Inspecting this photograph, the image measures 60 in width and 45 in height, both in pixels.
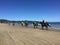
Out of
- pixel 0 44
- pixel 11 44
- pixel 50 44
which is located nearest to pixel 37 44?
pixel 50 44

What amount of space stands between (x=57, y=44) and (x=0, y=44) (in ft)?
14.4

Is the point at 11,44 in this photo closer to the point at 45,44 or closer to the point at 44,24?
the point at 45,44

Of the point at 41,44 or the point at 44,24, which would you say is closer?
the point at 41,44

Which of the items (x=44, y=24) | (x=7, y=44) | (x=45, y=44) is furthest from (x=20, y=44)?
(x=44, y=24)

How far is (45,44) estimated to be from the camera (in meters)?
10.8

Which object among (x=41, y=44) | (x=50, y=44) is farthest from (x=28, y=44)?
(x=50, y=44)

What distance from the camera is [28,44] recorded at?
1084 centimetres

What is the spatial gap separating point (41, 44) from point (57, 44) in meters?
1.25

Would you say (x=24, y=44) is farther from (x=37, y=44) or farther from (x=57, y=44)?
(x=57, y=44)

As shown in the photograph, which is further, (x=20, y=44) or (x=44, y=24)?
(x=44, y=24)

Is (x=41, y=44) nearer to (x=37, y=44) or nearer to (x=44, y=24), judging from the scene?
(x=37, y=44)

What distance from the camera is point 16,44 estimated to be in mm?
10820

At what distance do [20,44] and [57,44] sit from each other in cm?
286

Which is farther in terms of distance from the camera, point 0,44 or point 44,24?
point 44,24
